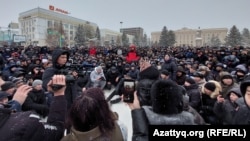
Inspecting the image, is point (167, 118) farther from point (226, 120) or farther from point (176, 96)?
point (226, 120)

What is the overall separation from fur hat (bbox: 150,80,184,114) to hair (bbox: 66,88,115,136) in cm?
51

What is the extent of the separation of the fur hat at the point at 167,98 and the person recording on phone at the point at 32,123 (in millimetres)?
782

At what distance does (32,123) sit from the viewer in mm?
1333

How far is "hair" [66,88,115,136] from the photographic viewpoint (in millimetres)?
1447

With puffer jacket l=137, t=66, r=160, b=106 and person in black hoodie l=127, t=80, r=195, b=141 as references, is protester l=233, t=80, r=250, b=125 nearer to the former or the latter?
person in black hoodie l=127, t=80, r=195, b=141

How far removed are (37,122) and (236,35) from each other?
59.5m

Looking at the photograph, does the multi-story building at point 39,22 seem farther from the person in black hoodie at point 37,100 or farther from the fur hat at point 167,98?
the fur hat at point 167,98

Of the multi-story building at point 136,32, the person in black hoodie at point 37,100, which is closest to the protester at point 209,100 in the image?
the person in black hoodie at point 37,100

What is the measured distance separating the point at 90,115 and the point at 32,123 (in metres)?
0.35

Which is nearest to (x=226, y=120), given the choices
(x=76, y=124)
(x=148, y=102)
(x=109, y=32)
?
(x=148, y=102)

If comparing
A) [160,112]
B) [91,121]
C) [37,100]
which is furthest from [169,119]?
[37,100]

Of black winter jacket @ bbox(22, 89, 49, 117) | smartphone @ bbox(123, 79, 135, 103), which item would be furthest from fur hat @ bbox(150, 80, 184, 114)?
black winter jacket @ bbox(22, 89, 49, 117)

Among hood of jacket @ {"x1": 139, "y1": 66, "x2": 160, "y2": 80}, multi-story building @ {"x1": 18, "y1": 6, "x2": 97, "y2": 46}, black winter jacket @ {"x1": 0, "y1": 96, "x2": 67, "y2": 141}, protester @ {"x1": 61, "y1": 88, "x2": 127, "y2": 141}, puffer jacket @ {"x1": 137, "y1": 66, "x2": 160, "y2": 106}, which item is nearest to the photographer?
black winter jacket @ {"x1": 0, "y1": 96, "x2": 67, "y2": 141}

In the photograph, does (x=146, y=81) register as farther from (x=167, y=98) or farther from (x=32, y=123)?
(x=32, y=123)
